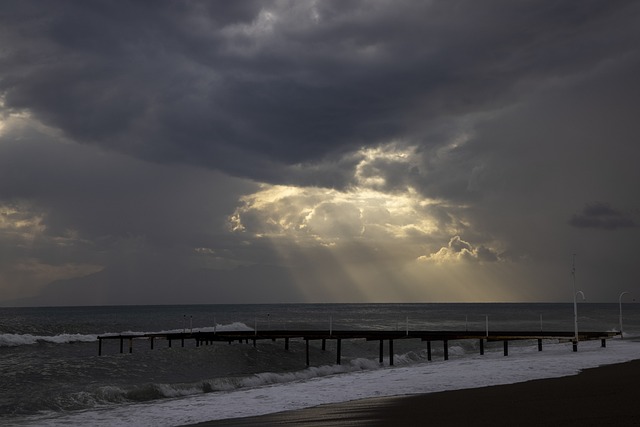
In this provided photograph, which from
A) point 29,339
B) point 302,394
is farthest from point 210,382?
point 29,339

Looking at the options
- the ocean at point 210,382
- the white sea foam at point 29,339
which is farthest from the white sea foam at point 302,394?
the white sea foam at point 29,339

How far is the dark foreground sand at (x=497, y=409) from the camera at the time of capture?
558 inches

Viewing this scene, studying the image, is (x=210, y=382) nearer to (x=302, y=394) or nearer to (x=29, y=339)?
(x=302, y=394)

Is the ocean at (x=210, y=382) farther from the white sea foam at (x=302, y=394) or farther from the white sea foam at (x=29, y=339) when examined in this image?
the white sea foam at (x=29, y=339)

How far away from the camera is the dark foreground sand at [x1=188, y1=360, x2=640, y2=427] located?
46.5 feet

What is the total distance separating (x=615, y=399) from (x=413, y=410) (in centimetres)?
551

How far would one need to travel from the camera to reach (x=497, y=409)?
16.2 metres

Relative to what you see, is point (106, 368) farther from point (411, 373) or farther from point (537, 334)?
point (537, 334)

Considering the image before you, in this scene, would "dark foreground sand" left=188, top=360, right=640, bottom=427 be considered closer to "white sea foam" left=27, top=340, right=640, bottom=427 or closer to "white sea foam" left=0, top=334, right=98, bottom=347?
"white sea foam" left=27, top=340, right=640, bottom=427

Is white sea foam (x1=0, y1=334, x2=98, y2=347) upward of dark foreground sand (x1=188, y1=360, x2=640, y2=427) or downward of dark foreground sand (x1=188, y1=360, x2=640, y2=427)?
downward

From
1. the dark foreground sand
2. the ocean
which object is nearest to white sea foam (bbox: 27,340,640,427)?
the ocean

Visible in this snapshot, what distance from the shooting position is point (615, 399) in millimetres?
16875

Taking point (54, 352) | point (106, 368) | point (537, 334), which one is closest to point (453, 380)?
point (106, 368)

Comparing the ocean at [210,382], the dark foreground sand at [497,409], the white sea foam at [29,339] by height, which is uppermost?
the dark foreground sand at [497,409]
